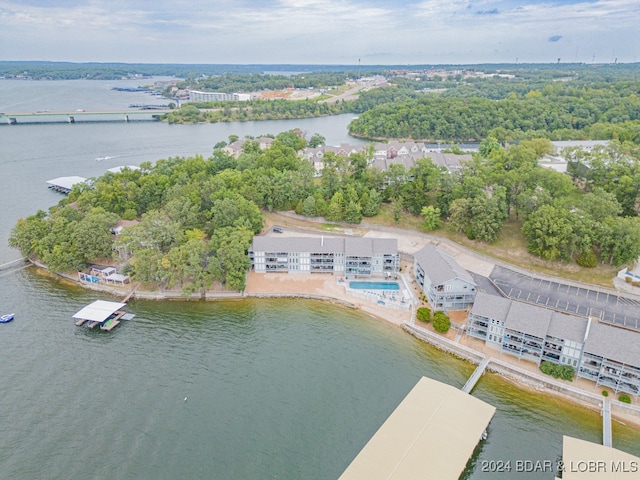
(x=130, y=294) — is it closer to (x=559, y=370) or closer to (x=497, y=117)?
(x=559, y=370)

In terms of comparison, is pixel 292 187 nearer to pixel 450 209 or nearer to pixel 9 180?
pixel 450 209

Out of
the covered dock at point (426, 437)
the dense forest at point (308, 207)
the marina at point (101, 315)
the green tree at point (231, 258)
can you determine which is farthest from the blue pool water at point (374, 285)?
the marina at point (101, 315)

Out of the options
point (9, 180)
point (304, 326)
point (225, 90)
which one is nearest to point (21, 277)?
point (304, 326)

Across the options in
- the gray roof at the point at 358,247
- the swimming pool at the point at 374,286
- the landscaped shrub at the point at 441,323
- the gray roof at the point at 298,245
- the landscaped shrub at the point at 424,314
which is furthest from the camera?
the gray roof at the point at 298,245

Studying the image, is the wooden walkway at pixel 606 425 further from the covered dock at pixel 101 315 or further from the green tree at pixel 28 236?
the green tree at pixel 28 236

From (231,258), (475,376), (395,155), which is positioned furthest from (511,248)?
(395,155)

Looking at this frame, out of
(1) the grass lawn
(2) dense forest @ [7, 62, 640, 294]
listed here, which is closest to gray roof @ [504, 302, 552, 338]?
(1) the grass lawn

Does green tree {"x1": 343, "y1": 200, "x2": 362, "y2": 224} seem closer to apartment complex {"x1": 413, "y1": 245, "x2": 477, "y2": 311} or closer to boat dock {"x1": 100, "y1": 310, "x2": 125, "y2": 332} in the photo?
apartment complex {"x1": 413, "y1": 245, "x2": 477, "y2": 311}
